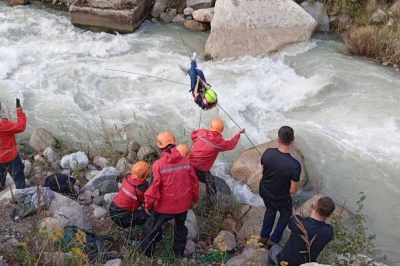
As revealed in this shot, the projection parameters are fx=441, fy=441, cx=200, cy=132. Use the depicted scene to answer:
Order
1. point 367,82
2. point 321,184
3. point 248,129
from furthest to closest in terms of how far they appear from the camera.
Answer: point 367,82, point 248,129, point 321,184

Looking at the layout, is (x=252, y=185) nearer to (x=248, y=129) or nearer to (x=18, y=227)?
(x=248, y=129)

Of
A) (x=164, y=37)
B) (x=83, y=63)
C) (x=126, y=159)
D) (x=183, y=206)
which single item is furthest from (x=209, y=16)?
(x=183, y=206)

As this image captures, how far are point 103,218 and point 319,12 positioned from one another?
7.82 meters

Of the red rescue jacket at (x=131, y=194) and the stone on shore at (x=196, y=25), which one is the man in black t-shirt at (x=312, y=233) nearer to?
the red rescue jacket at (x=131, y=194)

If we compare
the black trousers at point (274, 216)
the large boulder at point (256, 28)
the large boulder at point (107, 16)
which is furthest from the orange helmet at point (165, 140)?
the large boulder at point (107, 16)

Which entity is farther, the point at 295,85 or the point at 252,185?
the point at 295,85

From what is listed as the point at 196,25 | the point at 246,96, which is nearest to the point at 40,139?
the point at 246,96

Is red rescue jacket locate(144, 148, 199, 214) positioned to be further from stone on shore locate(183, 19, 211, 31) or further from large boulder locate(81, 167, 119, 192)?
stone on shore locate(183, 19, 211, 31)

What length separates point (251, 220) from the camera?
505 centimetres

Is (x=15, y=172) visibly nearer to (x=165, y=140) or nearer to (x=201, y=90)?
(x=165, y=140)

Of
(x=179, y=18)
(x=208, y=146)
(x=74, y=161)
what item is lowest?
(x=74, y=161)

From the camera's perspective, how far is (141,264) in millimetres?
4062

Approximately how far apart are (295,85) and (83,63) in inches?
169

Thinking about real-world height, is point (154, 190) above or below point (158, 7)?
above
